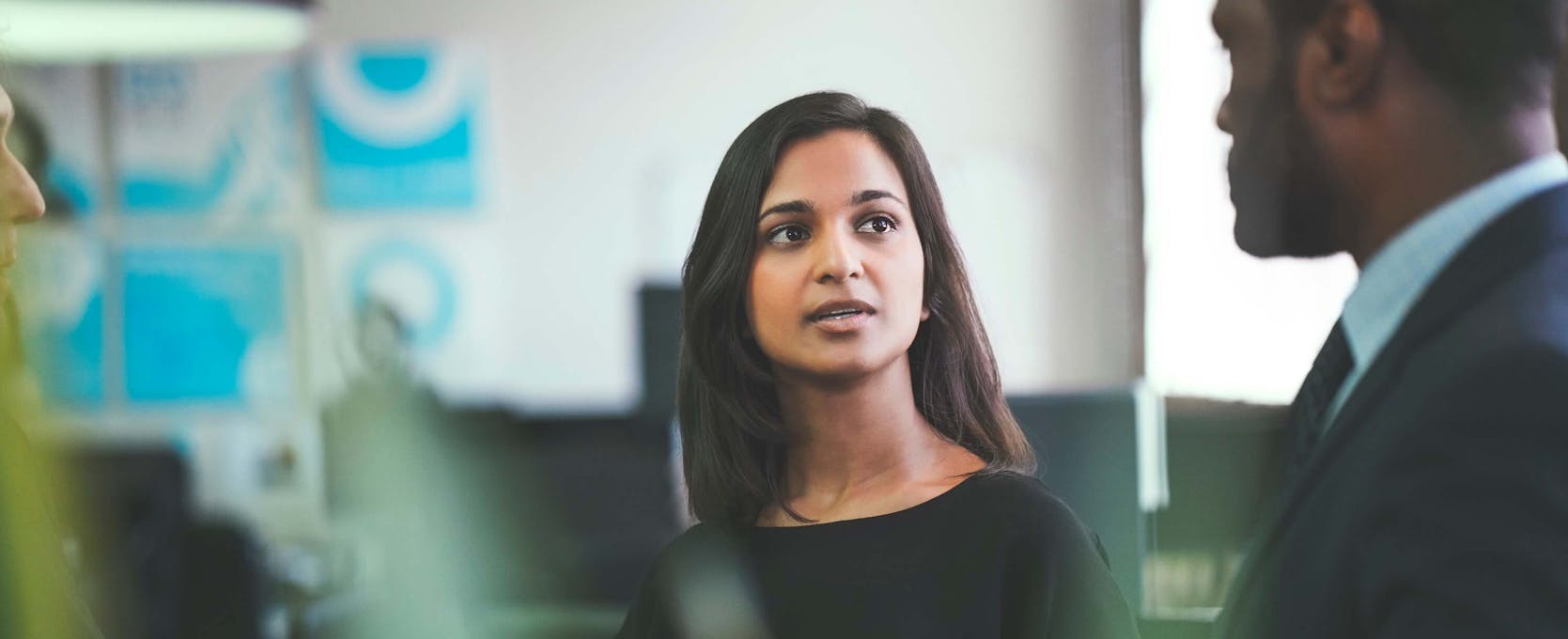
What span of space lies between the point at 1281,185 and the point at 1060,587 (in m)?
0.18

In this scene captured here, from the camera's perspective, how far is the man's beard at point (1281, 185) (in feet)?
1.26

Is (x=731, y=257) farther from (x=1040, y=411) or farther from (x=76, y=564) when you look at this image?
(x=76, y=564)

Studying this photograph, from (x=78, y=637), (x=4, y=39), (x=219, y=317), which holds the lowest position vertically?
(x=78, y=637)

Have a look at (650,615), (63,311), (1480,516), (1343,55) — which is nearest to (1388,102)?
(1343,55)

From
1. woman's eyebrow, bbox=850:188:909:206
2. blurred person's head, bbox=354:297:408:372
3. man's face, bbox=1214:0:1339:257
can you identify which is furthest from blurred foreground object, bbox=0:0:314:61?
man's face, bbox=1214:0:1339:257

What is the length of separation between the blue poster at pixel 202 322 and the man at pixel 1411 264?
332 millimetres

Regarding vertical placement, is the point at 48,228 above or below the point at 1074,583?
above

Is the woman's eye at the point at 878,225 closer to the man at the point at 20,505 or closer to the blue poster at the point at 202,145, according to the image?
the blue poster at the point at 202,145

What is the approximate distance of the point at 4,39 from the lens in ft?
1.51

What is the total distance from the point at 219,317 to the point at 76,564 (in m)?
0.14

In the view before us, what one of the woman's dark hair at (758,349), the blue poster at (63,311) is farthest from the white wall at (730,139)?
the blue poster at (63,311)

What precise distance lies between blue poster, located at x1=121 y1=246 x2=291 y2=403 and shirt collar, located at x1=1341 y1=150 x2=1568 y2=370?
367 millimetres

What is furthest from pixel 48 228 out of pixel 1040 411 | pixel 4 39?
pixel 1040 411

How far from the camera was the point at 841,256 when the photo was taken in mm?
459
